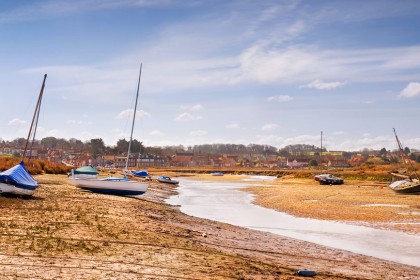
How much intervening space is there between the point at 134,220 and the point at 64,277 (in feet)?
37.0

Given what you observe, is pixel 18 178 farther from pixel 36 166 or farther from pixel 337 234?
pixel 36 166

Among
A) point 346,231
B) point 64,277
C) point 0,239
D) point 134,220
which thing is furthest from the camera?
point 346,231

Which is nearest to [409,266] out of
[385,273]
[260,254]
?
[385,273]

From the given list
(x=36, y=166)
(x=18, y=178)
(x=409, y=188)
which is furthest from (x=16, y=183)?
(x=409, y=188)

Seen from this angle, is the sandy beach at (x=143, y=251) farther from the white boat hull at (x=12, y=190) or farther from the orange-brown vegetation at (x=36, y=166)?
the orange-brown vegetation at (x=36, y=166)

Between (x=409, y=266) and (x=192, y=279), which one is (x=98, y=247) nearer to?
(x=192, y=279)

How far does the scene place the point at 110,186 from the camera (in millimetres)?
38438

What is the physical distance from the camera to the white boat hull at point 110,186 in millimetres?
38094

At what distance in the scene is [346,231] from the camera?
27.5 meters

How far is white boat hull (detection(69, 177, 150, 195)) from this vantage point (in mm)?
38094

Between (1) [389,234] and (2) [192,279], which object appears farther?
(1) [389,234]

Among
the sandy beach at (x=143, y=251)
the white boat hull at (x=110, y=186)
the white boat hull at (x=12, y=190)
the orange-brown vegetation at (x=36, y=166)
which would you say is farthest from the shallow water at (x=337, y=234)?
the orange-brown vegetation at (x=36, y=166)

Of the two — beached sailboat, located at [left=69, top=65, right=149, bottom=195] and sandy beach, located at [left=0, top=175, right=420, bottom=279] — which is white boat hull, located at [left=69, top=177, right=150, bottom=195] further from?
sandy beach, located at [left=0, top=175, right=420, bottom=279]

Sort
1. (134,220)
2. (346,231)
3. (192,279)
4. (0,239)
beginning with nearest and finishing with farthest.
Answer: (192,279)
(0,239)
(134,220)
(346,231)
